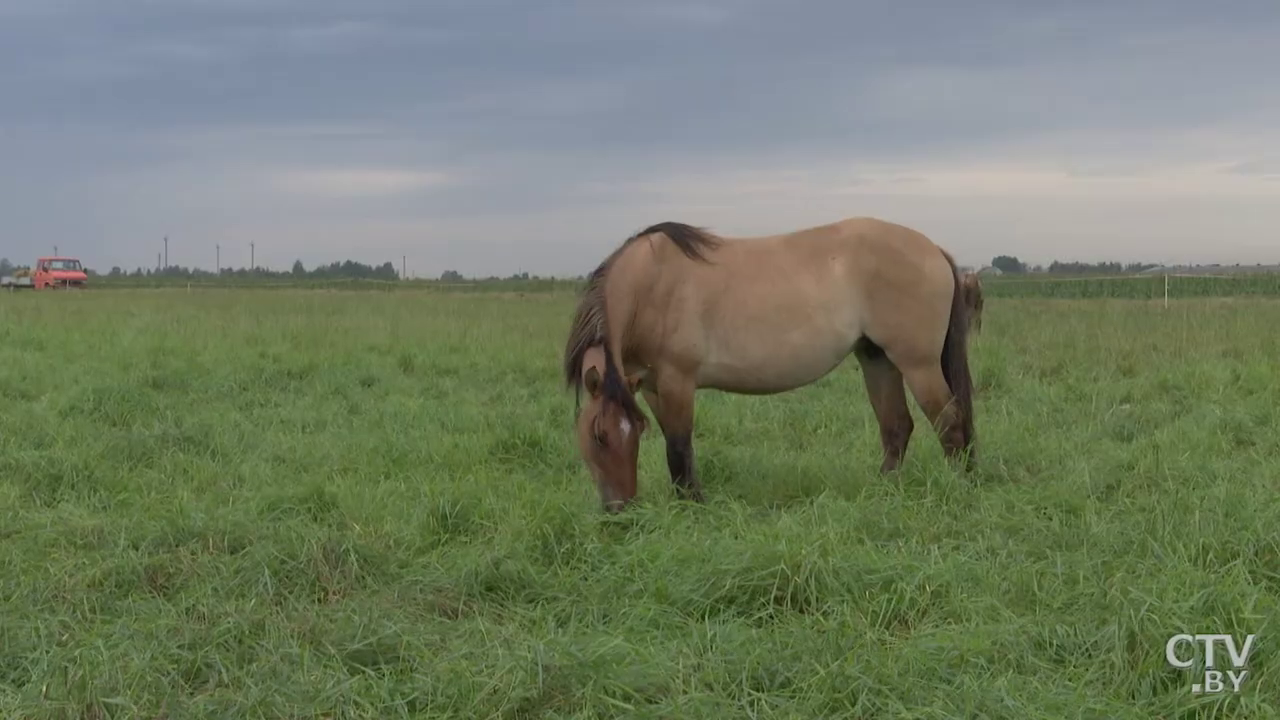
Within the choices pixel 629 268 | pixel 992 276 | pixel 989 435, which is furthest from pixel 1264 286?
pixel 629 268

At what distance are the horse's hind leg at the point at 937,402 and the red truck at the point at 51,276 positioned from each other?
3900 centimetres

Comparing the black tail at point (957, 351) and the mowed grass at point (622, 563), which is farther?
the black tail at point (957, 351)

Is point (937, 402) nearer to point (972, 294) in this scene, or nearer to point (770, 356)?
point (972, 294)

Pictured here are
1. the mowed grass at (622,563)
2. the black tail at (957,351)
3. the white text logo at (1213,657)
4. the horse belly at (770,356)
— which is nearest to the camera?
the white text logo at (1213,657)

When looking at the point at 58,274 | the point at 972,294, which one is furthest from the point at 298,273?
the point at 972,294

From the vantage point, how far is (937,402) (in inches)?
204

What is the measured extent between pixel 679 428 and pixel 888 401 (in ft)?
4.59

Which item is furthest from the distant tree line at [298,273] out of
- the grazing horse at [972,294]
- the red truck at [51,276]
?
the grazing horse at [972,294]

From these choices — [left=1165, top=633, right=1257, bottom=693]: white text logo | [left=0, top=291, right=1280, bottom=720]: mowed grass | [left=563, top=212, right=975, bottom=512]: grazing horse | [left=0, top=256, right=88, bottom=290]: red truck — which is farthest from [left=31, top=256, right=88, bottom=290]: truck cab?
[left=1165, top=633, right=1257, bottom=693]: white text logo

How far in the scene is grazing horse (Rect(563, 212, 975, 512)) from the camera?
16.0ft

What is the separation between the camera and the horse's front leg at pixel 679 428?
15.9ft

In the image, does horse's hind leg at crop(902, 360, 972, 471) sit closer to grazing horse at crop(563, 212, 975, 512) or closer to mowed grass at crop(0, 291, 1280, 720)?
grazing horse at crop(563, 212, 975, 512)

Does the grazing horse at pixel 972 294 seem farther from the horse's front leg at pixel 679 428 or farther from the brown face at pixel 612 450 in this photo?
the brown face at pixel 612 450

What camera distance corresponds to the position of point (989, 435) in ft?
20.2
